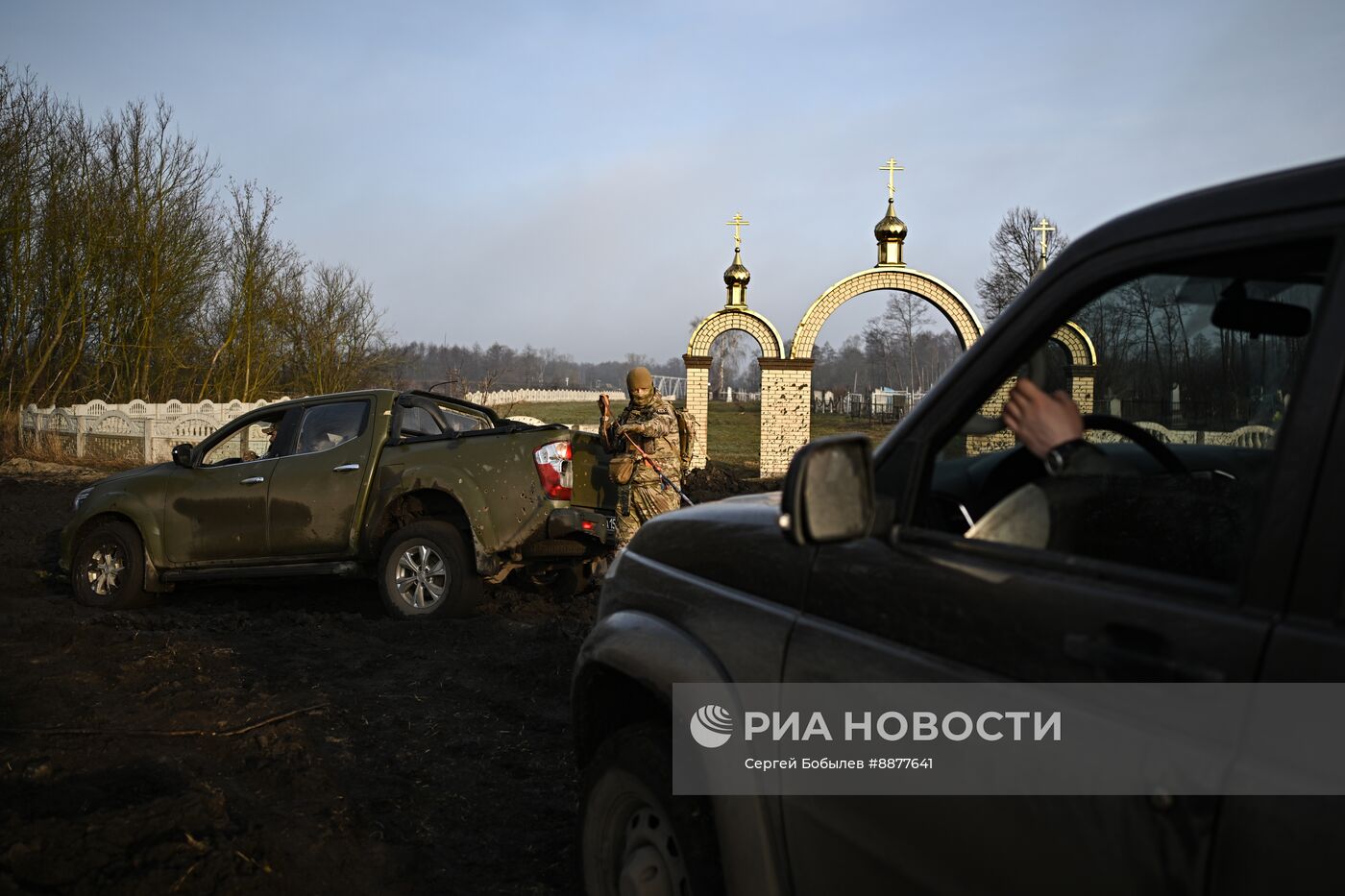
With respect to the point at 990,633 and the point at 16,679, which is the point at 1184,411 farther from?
the point at 16,679

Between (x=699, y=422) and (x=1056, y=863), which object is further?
(x=699, y=422)

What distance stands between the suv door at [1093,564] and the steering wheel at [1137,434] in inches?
0.7

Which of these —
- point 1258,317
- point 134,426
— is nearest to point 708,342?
point 134,426

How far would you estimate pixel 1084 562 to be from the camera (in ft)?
5.50

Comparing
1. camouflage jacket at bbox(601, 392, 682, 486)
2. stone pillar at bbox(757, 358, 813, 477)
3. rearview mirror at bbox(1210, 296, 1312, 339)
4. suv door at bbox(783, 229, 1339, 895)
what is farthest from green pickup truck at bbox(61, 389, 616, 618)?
stone pillar at bbox(757, 358, 813, 477)

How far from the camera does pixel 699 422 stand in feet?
79.4

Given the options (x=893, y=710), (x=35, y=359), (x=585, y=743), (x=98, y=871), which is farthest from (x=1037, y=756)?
(x=35, y=359)

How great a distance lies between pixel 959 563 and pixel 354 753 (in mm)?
3704

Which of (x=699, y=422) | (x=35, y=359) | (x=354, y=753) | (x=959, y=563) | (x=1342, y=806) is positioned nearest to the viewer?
(x=1342, y=806)

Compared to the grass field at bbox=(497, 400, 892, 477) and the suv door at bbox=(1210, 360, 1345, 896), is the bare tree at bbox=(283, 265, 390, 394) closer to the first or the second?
the grass field at bbox=(497, 400, 892, 477)

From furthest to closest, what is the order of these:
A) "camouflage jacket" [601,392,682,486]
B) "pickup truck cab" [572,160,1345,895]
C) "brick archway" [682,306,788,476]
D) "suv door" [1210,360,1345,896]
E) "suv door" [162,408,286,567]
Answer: "brick archway" [682,306,788,476] < "camouflage jacket" [601,392,682,486] < "suv door" [162,408,286,567] < "pickup truck cab" [572,160,1345,895] < "suv door" [1210,360,1345,896]

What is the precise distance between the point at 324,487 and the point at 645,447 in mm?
2700

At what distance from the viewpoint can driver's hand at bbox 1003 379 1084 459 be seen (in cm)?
200

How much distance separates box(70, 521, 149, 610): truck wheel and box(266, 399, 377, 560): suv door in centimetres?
136
